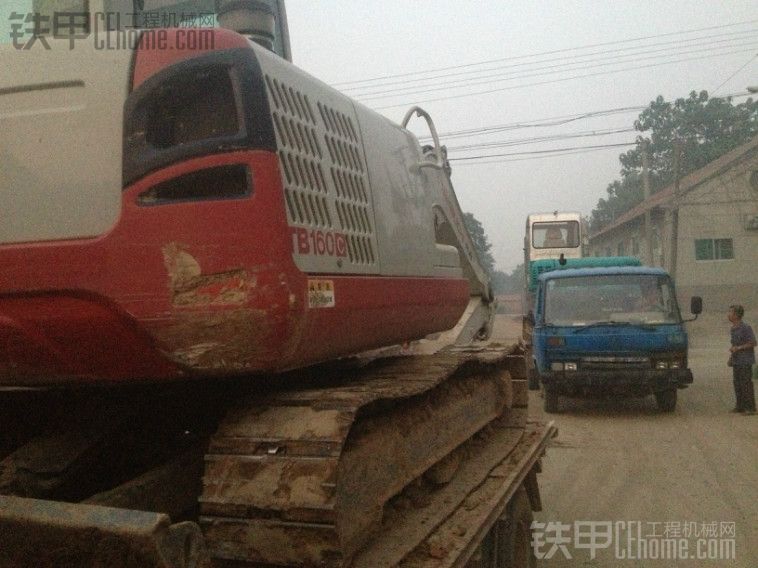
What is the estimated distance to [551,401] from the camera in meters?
12.5

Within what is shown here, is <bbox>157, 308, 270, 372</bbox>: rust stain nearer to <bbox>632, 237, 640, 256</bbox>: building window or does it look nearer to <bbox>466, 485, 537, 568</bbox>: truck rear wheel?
<bbox>466, 485, 537, 568</bbox>: truck rear wheel

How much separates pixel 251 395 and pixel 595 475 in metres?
6.21

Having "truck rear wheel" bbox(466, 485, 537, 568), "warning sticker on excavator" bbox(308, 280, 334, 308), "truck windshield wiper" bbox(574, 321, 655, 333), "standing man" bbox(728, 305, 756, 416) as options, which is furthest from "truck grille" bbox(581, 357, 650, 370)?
"warning sticker on excavator" bbox(308, 280, 334, 308)

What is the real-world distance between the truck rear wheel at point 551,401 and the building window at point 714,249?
2702cm

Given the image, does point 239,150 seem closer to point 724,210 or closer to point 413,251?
point 413,251

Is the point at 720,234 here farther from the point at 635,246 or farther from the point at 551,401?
the point at 551,401

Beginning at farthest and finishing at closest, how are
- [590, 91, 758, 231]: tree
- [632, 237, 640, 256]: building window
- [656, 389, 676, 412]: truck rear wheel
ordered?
[590, 91, 758, 231]: tree
[632, 237, 640, 256]: building window
[656, 389, 676, 412]: truck rear wheel

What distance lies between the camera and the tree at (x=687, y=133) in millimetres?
55500

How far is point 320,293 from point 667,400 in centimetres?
1068

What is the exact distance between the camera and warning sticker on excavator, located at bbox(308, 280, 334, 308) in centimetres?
255

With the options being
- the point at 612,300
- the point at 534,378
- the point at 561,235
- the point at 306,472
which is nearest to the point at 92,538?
the point at 306,472

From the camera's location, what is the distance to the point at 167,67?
93.7 inches

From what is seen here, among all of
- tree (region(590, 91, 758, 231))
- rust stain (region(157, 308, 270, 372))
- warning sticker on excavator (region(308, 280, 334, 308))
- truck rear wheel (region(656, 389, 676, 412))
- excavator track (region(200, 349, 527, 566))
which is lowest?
truck rear wheel (region(656, 389, 676, 412))

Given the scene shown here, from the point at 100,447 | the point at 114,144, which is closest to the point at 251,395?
the point at 100,447
